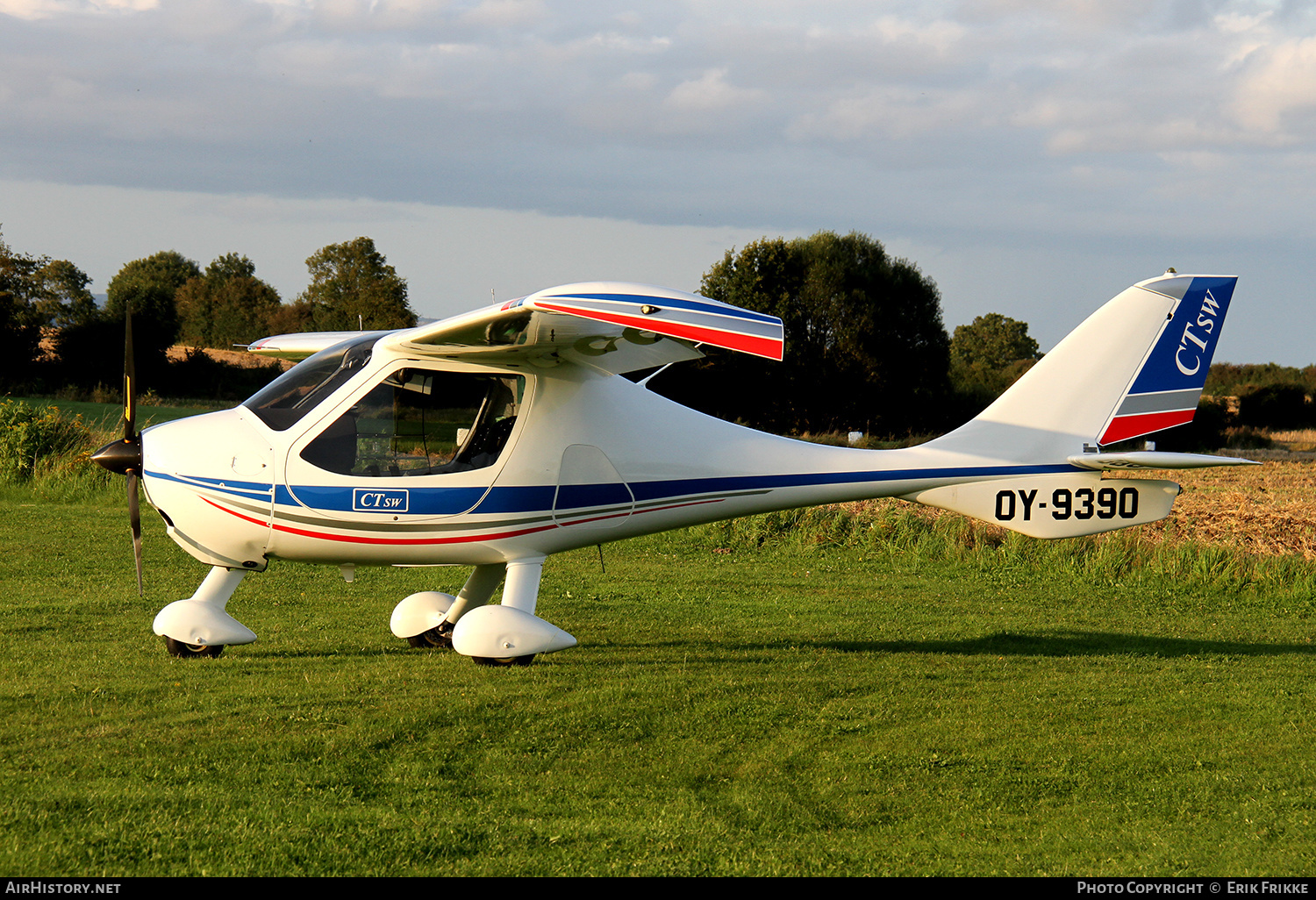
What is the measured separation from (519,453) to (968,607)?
5822mm

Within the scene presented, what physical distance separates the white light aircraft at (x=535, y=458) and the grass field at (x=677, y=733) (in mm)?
915

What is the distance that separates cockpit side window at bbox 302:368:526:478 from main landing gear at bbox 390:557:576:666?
1.02m

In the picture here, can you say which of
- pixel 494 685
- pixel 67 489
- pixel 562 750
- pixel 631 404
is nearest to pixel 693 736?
pixel 562 750

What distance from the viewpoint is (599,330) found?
7520 millimetres

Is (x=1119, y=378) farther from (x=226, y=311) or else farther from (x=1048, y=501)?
(x=226, y=311)

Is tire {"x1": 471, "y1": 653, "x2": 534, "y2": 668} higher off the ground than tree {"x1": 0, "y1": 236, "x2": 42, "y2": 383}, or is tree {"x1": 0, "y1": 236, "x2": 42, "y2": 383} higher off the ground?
tree {"x1": 0, "y1": 236, "x2": 42, "y2": 383}

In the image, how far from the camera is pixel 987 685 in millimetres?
8406

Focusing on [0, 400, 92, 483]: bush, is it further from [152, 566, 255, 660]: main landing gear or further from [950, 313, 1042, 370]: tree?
[950, 313, 1042, 370]: tree

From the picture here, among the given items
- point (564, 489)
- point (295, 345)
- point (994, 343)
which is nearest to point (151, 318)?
point (295, 345)

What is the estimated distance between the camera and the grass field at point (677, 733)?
16.4 feet

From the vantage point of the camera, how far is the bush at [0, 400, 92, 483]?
64.5ft

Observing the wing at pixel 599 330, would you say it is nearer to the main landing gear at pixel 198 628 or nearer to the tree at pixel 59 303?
the main landing gear at pixel 198 628

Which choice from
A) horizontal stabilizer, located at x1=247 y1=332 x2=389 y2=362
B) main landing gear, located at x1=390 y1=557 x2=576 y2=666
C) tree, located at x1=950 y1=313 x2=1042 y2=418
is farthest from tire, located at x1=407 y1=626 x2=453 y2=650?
tree, located at x1=950 y1=313 x2=1042 y2=418

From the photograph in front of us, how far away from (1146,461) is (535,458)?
15.8 ft
